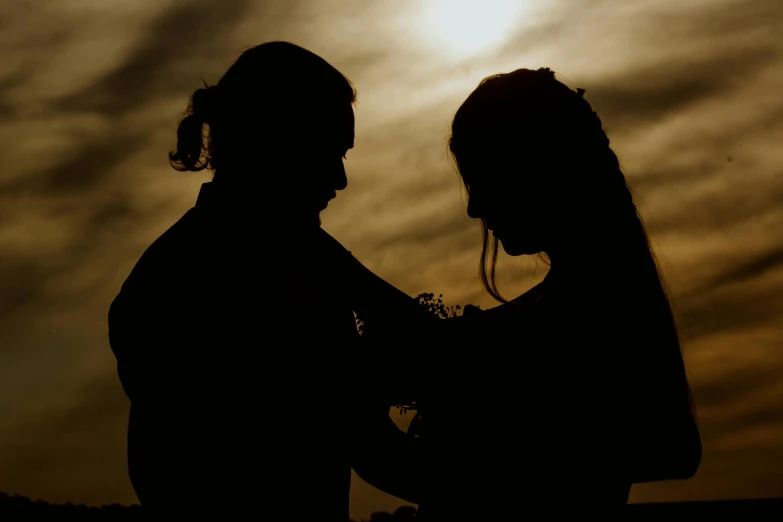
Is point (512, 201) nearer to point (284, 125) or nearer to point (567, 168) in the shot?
point (567, 168)

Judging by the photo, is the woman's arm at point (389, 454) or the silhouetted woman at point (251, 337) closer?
the silhouetted woman at point (251, 337)

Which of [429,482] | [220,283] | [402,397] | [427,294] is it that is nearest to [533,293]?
[427,294]

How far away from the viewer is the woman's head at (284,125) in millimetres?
Answer: 3584

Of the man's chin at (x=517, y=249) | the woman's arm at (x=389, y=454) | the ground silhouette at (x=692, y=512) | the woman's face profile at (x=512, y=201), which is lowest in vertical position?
the ground silhouette at (x=692, y=512)

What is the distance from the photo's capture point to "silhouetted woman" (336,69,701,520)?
10.3ft

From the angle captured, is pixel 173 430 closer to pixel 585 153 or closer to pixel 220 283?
pixel 220 283

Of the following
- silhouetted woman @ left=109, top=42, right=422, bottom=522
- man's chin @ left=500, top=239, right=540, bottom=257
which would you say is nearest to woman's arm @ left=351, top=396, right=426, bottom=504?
silhouetted woman @ left=109, top=42, right=422, bottom=522

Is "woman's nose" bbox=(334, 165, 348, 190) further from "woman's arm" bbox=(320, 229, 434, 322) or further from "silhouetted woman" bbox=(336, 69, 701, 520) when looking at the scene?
"silhouetted woman" bbox=(336, 69, 701, 520)

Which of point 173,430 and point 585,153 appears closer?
point 173,430

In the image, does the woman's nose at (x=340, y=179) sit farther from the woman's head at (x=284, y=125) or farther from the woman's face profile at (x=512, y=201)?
the woman's face profile at (x=512, y=201)

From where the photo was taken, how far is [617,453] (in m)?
3.12

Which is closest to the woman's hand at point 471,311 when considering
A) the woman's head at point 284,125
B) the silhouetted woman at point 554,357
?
the silhouetted woman at point 554,357

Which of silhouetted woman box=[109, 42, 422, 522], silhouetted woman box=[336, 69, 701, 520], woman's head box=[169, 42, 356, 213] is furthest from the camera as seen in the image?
woman's head box=[169, 42, 356, 213]

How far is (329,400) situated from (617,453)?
103cm
